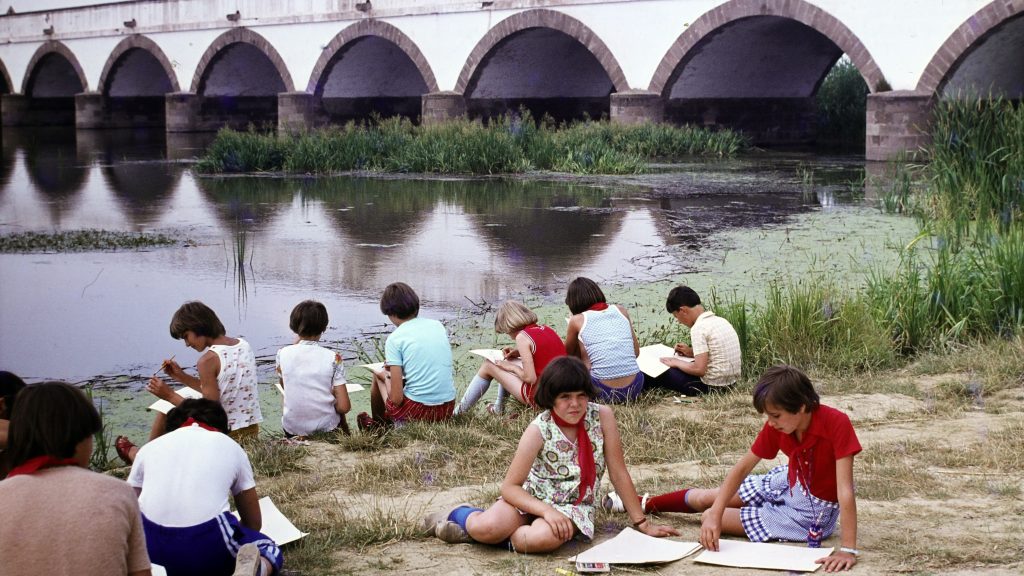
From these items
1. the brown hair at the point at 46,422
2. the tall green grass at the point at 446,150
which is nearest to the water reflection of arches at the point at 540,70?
the tall green grass at the point at 446,150

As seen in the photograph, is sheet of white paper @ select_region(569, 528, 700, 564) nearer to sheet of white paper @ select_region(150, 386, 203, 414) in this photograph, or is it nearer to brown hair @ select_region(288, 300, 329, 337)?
brown hair @ select_region(288, 300, 329, 337)

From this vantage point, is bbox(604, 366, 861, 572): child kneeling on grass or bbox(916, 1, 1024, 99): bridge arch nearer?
bbox(604, 366, 861, 572): child kneeling on grass

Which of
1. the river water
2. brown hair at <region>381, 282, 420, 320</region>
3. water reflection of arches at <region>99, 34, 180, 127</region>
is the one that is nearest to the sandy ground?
brown hair at <region>381, 282, 420, 320</region>

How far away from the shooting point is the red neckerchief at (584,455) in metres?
4.18

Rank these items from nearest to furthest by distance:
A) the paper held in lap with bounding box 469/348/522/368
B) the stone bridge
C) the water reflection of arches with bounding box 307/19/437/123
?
the paper held in lap with bounding box 469/348/522/368 < the stone bridge < the water reflection of arches with bounding box 307/19/437/123

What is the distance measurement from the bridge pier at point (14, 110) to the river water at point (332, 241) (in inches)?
848

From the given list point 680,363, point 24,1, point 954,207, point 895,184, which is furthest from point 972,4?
point 24,1

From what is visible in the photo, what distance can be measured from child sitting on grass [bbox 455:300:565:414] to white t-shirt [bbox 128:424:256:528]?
2.24 m

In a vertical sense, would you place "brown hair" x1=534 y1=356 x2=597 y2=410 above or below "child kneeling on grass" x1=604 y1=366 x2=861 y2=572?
above

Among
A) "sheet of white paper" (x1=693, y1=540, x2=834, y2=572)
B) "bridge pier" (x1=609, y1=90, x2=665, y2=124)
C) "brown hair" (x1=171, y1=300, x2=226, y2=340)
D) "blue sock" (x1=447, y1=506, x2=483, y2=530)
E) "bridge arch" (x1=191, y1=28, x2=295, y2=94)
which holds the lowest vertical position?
"sheet of white paper" (x1=693, y1=540, x2=834, y2=572)

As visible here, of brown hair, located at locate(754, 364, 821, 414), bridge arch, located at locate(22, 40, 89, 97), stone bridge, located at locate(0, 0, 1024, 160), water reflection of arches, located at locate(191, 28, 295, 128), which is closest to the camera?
brown hair, located at locate(754, 364, 821, 414)

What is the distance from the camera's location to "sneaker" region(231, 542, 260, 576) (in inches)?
140

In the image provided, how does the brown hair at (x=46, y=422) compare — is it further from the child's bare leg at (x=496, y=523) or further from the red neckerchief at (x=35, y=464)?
the child's bare leg at (x=496, y=523)

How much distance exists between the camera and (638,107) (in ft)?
76.7
